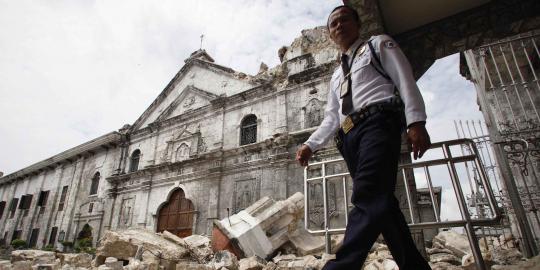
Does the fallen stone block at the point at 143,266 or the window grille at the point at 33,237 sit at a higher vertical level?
the window grille at the point at 33,237

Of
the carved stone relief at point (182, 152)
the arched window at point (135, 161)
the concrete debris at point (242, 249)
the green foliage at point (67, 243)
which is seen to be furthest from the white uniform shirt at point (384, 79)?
the green foliage at point (67, 243)

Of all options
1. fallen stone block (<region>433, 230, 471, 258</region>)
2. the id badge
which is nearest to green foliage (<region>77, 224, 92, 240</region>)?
fallen stone block (<region>433, 230, 471, 258</region>)

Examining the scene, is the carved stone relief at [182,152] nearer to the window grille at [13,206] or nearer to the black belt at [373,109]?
the black belt at [373,109]

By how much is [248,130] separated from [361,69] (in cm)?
933

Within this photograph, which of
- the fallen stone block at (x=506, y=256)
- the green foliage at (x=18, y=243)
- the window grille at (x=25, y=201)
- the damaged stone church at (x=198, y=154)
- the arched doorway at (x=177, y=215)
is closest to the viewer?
the fallen stone block at (x=506, y=256)

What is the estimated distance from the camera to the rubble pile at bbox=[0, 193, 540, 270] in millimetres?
4441

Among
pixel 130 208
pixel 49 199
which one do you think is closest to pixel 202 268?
pixel 130 208

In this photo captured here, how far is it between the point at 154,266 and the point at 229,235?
1.44 meters

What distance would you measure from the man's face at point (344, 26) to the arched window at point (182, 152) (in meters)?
11.1

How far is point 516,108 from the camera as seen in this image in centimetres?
620

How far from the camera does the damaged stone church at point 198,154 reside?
9.62 metres

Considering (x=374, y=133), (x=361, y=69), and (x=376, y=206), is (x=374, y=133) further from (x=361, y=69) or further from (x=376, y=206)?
(x=361, y=69)

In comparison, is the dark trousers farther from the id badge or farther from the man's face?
the man's face

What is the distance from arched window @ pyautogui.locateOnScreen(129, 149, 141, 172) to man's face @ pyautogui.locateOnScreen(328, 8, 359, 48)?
14.3 meters
